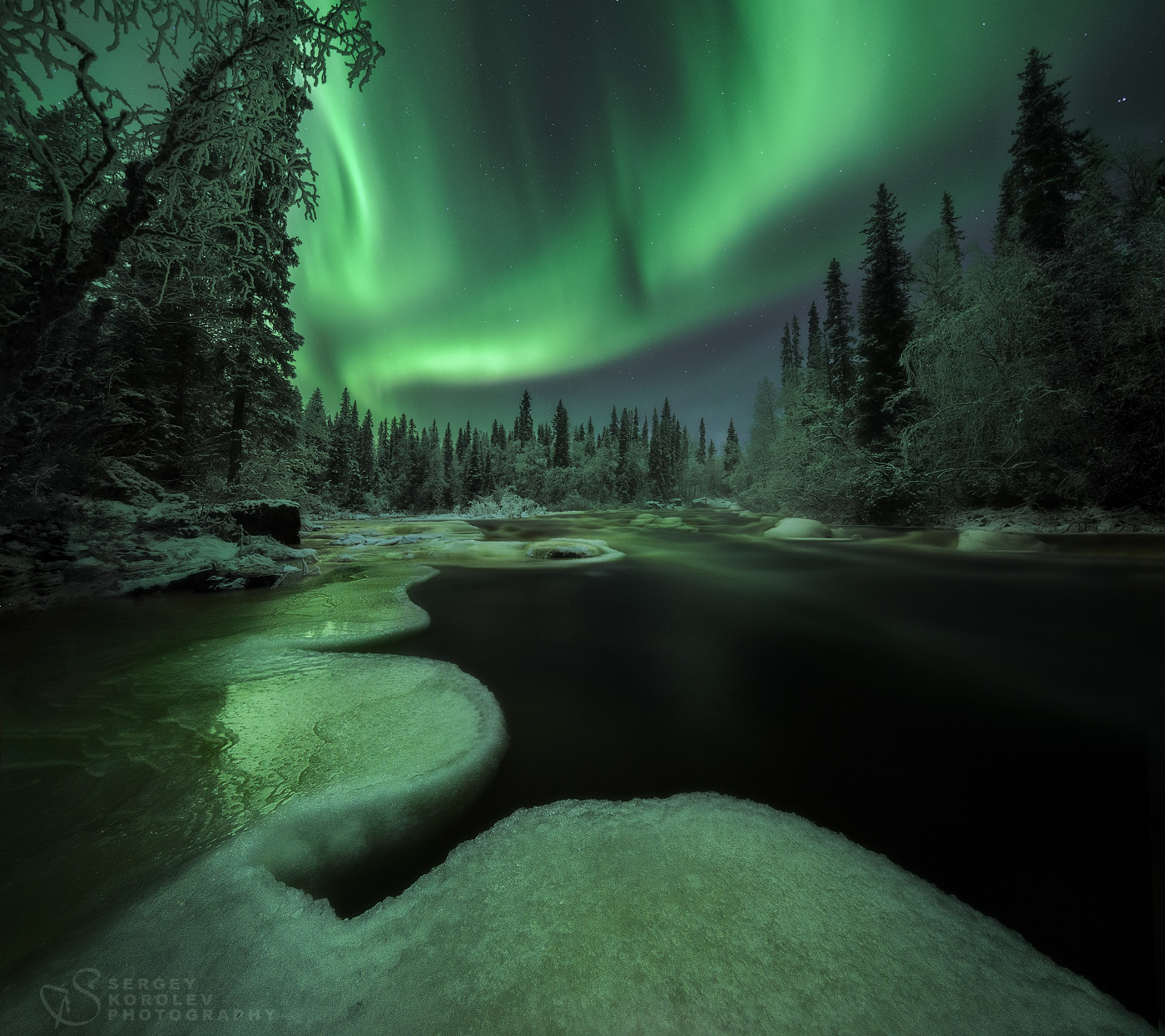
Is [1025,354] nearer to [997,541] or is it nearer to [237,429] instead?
[997,541]

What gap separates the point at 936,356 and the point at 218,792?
23.1 m

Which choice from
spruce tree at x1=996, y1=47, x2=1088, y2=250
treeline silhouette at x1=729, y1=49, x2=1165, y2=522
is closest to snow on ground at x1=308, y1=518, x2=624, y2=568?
treeline silhouette at x1=729, y1=49, x2=1165, y2=522

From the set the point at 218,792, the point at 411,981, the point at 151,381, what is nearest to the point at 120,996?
the point at 411,981

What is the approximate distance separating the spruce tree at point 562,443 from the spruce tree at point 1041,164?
53.4m

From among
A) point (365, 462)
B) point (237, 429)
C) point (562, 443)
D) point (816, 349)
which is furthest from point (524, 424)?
point (237, 429)

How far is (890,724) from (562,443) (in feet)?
213

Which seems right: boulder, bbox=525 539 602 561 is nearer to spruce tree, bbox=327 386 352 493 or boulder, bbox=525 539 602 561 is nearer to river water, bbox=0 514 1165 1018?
river water, bbox=0 514 1165 1018

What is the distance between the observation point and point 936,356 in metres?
16.4

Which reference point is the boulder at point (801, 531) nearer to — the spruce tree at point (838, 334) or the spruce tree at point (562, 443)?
the spruce tree at point (838, 334)

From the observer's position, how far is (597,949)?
1.73m

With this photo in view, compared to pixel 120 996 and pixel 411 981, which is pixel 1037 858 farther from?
pixel 120 996

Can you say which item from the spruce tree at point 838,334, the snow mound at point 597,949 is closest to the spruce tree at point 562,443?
the spruce tree at point 838,334

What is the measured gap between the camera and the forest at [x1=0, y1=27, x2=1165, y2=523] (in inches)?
178

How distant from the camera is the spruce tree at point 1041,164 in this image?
1631 centimetres
